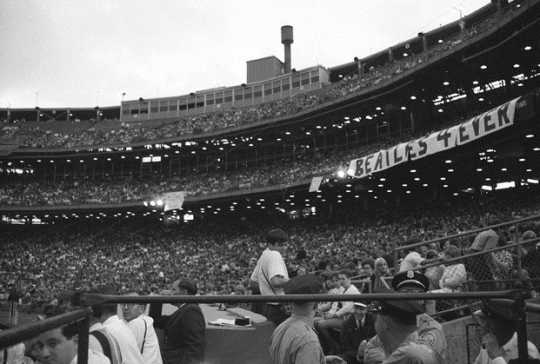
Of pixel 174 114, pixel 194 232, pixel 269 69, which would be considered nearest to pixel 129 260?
pixel 194 232

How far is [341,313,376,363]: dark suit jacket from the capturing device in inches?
222

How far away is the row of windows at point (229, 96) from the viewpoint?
166 feet

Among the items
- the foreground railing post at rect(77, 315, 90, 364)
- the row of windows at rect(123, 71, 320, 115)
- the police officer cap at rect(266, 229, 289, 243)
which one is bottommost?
the foreground railing post at rect(77, 315, 90, 364)

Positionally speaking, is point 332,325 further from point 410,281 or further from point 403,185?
point 403,185

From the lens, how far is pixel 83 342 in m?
2.11

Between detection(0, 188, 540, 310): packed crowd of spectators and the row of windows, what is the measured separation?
16.7 m

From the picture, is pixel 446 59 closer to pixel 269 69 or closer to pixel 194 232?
pixel 194 232

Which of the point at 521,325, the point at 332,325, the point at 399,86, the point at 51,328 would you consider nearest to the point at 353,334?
the point at 332,325

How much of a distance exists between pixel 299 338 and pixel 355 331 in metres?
2.83

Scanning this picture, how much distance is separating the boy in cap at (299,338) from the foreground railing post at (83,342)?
4.95 ft

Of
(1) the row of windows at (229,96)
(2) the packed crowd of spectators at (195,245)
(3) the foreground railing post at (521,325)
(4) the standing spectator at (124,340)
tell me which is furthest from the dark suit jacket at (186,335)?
(1) the row of windows at (229,96)

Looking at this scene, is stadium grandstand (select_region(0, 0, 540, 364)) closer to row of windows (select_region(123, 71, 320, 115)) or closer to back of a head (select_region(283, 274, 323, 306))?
back of a head (select_region(283, 274, 323, 306))

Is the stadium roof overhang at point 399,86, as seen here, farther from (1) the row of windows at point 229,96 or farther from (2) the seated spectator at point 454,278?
(2) the seated spectator at point 454,278

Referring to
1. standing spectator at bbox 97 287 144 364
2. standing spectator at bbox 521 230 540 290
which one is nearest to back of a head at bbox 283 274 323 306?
standing spectator at bbox 97 287 144 364
